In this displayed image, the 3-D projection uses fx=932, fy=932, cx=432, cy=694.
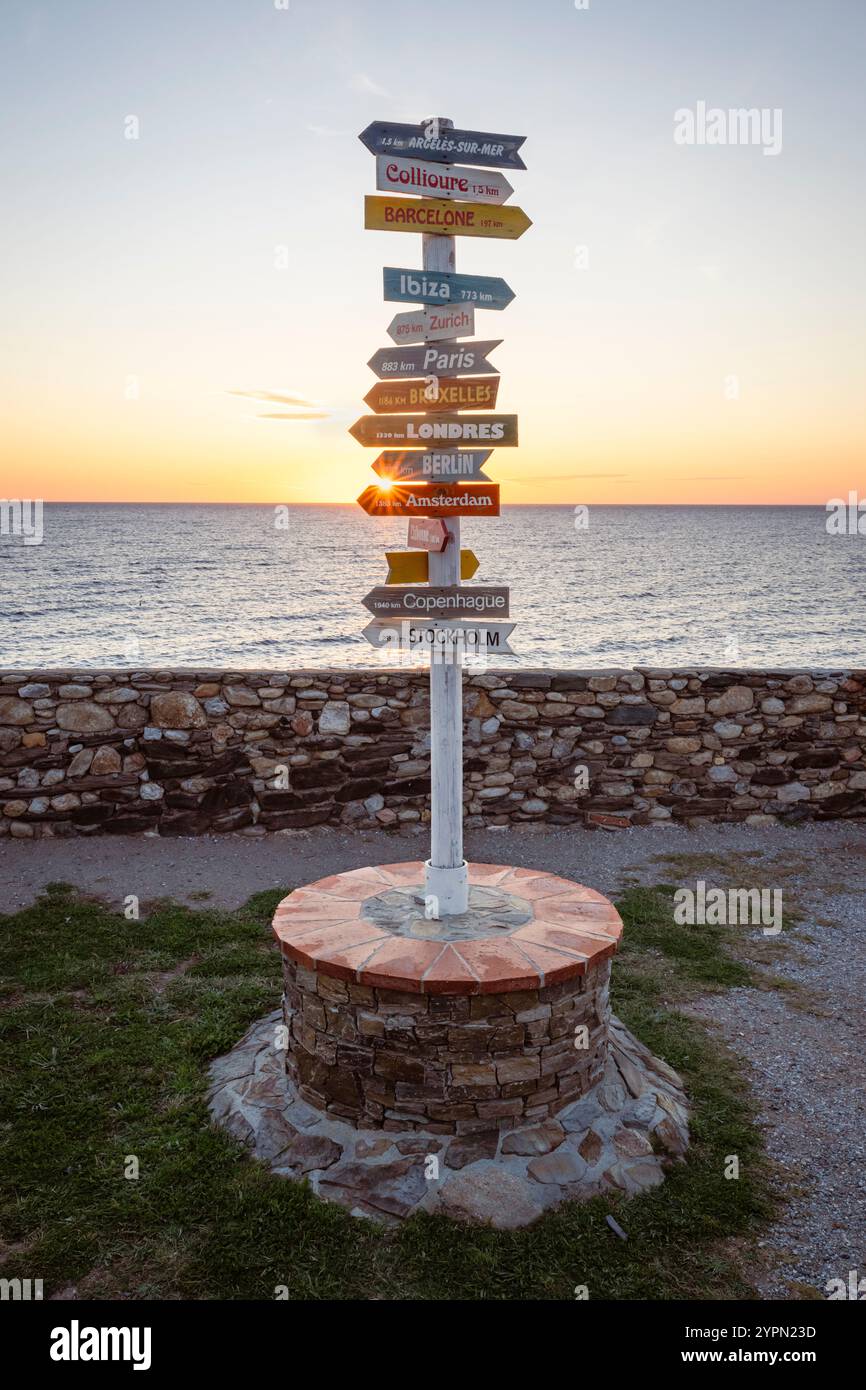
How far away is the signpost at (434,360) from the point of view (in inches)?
177

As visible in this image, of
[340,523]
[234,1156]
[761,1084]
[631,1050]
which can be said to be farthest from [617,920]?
[340,523]

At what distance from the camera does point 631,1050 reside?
16.7 feet

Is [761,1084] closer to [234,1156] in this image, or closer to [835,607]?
[234,1156]

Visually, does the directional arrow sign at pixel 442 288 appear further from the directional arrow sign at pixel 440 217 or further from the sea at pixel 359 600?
the sea at pixel 359 600

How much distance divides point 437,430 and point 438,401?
16 cm

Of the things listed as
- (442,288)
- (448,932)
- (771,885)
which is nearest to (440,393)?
(442,288)

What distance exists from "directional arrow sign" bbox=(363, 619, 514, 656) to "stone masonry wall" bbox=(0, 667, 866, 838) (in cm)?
442

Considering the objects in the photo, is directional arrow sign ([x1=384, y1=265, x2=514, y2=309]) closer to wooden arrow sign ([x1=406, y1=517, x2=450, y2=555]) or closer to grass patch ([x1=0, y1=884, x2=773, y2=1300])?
wooden arrow sign ([x1=406, y1=517, x2=450, y2=555])

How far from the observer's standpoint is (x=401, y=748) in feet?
30.1

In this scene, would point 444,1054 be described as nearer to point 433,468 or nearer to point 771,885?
point 433,468

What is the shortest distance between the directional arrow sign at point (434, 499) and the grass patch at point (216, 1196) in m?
3.13

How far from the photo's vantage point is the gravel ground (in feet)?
13.6

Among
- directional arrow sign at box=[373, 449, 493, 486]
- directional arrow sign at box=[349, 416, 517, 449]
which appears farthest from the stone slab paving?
directional arrow sign at box=[349, 416, 517, 449]
